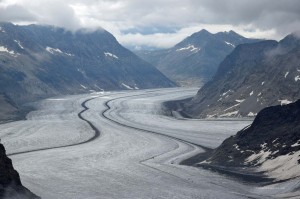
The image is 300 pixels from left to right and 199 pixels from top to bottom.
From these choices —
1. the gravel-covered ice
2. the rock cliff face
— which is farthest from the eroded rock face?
the rock cliff face

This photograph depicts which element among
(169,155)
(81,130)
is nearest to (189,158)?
(169,155)

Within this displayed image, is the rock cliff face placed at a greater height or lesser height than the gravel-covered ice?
greater

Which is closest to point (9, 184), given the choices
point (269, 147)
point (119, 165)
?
point (119, 165)

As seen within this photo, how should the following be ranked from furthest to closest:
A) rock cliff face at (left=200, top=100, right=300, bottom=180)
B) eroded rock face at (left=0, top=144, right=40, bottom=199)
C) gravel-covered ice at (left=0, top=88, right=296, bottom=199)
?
rock cliff face at (left=200, top=100, right=300, bottom=180) < gravel-covered ice at (left=0, top=88, right=296, bottom=199) < eroded rock face at (left=0, top=144, right=40, bottom=199)

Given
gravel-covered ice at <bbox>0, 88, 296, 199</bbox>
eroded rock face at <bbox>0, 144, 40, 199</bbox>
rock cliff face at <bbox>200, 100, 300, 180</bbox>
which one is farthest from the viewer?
rock cliff face at <bbox>200, 100, 300, 180</bbox>

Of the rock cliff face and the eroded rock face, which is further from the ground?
the rock cliff face

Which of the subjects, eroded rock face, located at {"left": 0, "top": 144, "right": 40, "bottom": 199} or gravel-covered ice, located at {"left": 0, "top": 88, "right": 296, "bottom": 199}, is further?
gravel-covered ice, located at {"left": 0, "top": 88, "right": 296, "bottom": 199}

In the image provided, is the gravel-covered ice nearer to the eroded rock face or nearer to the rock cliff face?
the eroded rock face
